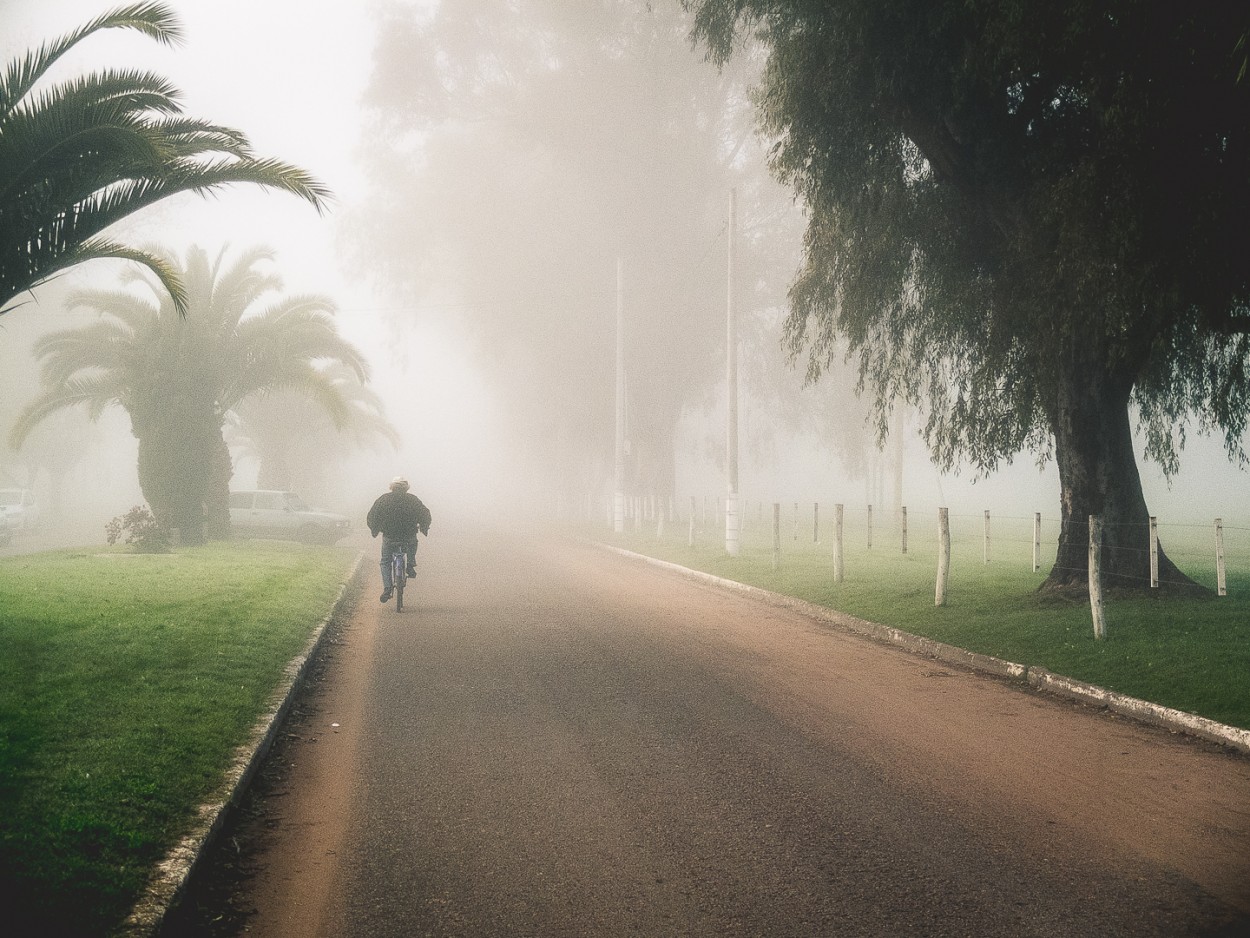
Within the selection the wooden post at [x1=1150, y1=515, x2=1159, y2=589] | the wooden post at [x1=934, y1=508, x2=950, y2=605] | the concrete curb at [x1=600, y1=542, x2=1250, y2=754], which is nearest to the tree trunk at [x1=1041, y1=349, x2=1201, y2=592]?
the wooden post at [x1=1150, y1=515, x2=1159, y2=589]

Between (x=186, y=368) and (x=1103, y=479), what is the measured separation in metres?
21.3

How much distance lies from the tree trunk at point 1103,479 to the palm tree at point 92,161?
402 inches

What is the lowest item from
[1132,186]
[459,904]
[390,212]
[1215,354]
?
[459,904]

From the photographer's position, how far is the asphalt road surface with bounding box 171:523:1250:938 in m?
3.98

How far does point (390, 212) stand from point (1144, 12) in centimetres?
3733

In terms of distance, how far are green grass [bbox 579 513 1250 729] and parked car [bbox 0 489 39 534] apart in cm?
2312

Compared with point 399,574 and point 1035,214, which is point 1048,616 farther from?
point 399,574

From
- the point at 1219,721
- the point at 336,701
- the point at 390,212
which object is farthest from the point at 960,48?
the point at 390,212

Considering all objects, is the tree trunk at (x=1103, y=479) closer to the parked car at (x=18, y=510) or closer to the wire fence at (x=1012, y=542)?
the wire fence at (x=1012, y=542)

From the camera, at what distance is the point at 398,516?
14.2 metres

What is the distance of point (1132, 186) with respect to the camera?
30.3 feet

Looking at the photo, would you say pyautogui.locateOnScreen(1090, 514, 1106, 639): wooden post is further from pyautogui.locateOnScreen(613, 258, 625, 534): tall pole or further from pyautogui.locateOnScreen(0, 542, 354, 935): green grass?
pyautogui.locateOnScreen(613, 258, 625, 534): tall pole

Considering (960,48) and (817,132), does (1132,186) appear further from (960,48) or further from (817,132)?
(817,132)

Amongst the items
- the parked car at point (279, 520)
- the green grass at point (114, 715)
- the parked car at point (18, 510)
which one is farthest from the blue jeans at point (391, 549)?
the parked car at point (18, 510)
